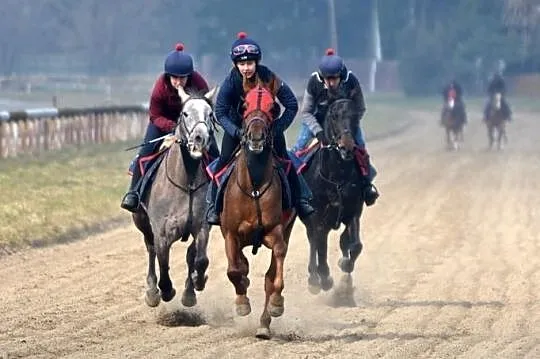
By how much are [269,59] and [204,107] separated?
237 feet

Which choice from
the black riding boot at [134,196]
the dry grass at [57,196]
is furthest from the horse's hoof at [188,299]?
the dry grass at [57,196]

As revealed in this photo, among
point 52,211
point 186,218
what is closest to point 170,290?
point 186,218

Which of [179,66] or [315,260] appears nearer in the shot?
[179,66]

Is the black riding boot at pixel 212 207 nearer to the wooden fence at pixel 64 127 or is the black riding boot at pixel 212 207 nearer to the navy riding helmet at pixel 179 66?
the navy riding helmet at pixel 179 66

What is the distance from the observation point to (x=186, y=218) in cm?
1132

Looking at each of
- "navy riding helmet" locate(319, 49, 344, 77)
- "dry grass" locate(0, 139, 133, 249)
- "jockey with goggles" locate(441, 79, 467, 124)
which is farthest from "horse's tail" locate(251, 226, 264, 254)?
"jockey with goggles" locate(441, 79, 467, 124)

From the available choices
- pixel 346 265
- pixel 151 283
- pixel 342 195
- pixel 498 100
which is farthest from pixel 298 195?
pixel 498 100

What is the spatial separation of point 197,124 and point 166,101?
1.27 m

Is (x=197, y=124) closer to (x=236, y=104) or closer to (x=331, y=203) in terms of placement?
(x=236, y=104)

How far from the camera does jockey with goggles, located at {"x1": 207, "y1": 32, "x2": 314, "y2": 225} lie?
1045 cm

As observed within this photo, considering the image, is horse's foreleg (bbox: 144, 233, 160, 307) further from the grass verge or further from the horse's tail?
the grass verge

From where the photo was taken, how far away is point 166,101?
474 inches

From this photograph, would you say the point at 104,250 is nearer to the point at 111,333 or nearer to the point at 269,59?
the point at 111,333

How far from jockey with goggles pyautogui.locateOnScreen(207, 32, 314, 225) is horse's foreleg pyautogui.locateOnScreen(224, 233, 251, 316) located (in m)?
0.32
